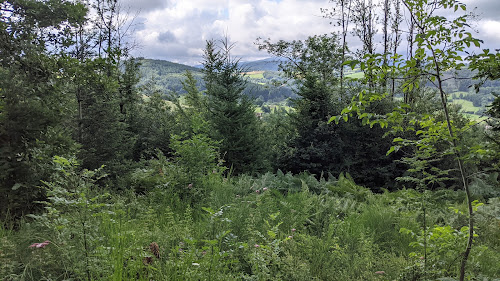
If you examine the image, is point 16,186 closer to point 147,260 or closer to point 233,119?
point 147,260

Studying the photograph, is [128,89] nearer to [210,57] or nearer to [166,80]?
[210,57]

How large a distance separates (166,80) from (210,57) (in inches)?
1403

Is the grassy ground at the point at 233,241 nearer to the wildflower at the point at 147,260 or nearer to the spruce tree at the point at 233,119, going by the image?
the wildflower at the point at 147,260

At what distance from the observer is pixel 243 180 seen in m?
5.07

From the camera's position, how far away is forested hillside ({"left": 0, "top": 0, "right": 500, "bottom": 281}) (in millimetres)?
2045

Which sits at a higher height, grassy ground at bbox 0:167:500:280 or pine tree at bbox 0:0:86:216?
pine tree at bbox 0:0:86:216

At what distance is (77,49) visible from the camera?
10398 mm

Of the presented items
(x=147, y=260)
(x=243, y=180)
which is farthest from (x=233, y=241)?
(x=243, y=180)

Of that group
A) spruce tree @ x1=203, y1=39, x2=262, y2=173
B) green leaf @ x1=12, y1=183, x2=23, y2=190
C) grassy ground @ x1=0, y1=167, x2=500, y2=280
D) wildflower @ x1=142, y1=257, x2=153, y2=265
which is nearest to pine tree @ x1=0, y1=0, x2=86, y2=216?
green leaf @ x1=12, y1=183, x2=23, y2=190

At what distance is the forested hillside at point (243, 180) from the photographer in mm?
2045

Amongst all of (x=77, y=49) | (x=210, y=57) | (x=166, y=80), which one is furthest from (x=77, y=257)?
(x=166, y=80)

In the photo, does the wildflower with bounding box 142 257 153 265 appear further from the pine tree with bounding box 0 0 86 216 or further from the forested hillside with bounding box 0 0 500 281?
the pine tree with bounding box 0 0 86 216

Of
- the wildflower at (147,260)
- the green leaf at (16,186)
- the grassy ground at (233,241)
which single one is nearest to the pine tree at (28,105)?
the green leaf at (16,186)

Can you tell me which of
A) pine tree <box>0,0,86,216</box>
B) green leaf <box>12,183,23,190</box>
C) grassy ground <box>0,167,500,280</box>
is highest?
pine tree <box>0,0,86,216</box>
